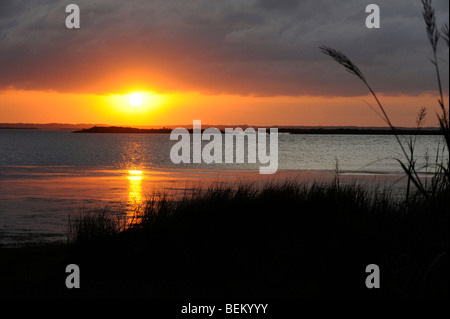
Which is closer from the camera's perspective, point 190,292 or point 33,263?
point 190,292

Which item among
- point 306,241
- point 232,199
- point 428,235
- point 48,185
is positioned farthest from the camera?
point 48,185

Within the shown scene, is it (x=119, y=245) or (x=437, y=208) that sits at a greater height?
(x=437, y=208)

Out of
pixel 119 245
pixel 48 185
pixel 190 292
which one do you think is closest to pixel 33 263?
pixel 119 245

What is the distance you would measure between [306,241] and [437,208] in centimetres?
197

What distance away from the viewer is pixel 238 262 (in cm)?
706

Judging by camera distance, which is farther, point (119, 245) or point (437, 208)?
point (119, 245)

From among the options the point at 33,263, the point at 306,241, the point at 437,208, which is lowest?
the point at 33,263

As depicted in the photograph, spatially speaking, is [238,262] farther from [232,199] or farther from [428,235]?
[428,235]

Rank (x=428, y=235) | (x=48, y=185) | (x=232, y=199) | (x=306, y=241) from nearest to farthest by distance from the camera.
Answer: (x=428, y=235), (x=306, y=241), (x=232, y=199), (x=48, y=185)

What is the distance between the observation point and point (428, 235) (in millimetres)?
5445
